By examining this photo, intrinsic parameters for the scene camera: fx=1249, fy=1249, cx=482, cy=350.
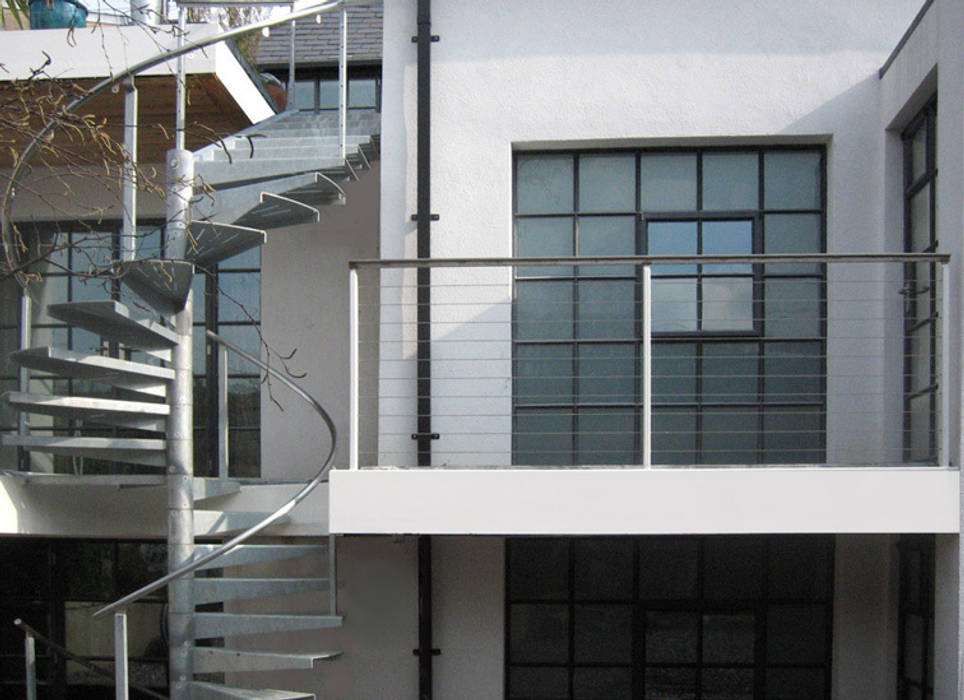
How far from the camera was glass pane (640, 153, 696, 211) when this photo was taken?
22.9 ft

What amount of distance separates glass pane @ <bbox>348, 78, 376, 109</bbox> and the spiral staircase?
1044 millimetres

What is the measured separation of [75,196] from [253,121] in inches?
51.0

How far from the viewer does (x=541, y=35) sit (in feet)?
22.6

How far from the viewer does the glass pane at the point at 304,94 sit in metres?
8.19

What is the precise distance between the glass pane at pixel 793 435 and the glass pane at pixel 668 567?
71 centimetres

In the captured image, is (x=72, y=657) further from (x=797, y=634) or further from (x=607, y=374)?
(x=797, y=634)

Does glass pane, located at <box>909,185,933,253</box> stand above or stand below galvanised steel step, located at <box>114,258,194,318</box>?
above

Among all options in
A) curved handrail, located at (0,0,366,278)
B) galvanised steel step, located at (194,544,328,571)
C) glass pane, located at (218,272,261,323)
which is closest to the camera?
curved handrail, located at (0,0,366,278)

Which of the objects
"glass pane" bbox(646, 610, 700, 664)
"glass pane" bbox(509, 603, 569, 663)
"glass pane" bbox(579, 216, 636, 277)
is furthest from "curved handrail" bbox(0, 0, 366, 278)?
"glass pane" bbox(646, 610, 700, 664)

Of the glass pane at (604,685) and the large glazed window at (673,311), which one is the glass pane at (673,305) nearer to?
the large glazed window at (673,311)

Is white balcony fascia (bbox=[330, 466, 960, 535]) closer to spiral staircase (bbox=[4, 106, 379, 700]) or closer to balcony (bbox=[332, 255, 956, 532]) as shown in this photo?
balcony (bbox=[332, 255, 956, 532])

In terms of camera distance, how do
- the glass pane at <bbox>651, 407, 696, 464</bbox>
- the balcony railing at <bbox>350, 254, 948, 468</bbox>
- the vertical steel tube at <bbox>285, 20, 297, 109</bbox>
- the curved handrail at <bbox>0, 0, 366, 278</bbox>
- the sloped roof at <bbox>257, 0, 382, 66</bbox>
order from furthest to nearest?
1. the sloped roof at <bbox>257, 0, 382, 66</bbox>
2. the vertical steel tube at <bbox>285, 20, 297, 109</bbox>
3. the glass pane at <bbox>651, 407, 696, 464</bbox>
4. the balcony railing at <bbox>350, 254, 948, 468</bbox>
5. the curved handrail at <bbox>0, 0, 366, 278</bbox>

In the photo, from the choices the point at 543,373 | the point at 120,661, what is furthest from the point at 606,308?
the point at 120,661

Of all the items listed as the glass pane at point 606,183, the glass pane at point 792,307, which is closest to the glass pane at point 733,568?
the glass pane at point 792,307
